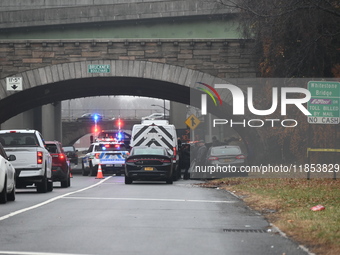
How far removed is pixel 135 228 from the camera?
12.9m

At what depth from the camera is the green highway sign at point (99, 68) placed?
45.8 meters

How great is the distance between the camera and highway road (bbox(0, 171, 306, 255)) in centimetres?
1046

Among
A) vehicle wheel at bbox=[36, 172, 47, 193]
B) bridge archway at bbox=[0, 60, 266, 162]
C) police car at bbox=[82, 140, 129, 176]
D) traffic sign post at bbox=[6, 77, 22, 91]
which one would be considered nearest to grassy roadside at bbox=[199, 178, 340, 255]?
vehicle wheel at bbox=[36, 172, 47, 193]

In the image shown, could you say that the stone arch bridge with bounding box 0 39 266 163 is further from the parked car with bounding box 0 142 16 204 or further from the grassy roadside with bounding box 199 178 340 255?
the parked car with bounding box 0 142 16 204

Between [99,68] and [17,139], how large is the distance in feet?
68.9

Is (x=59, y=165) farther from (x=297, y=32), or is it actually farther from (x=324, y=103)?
(x=297, y=32)

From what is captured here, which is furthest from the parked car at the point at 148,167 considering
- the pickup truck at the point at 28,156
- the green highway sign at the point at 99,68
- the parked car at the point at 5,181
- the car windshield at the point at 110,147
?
the green highway sign at the point at 99,68

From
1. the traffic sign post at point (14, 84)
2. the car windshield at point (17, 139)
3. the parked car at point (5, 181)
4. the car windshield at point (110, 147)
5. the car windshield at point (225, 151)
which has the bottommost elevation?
the parked car at point (5, 181)

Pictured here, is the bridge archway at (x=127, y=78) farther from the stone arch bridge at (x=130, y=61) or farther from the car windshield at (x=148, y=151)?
the car windshield at (x=148, y=151)

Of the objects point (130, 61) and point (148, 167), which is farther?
point (130, 61)

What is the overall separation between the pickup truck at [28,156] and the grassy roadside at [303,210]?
5.55m

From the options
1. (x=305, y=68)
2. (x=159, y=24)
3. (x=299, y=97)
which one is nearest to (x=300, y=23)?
(x=305, y=68)

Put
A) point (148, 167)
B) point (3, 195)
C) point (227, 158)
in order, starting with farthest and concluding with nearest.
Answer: point (227, 158)
point (148, 167)
point (3, 195)

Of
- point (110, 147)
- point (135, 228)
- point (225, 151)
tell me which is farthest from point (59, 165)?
point (135, 228)
